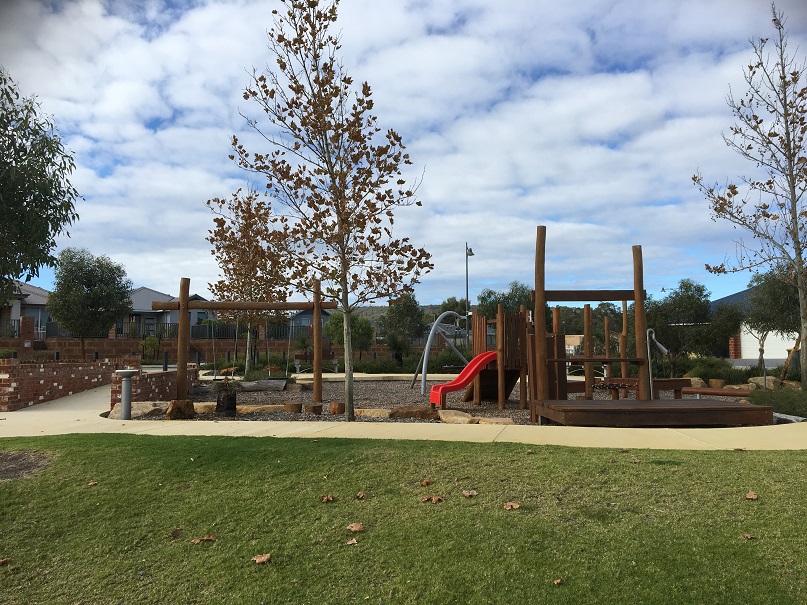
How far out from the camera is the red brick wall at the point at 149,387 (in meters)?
12.1

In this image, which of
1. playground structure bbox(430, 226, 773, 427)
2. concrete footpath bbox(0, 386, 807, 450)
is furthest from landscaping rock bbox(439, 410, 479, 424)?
playground structure bbox(430, 226, 773, 427)

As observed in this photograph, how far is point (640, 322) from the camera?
1080 centimetres

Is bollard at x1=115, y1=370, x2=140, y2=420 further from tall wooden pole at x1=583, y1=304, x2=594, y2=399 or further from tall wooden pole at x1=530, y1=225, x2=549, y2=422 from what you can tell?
tall wooden pole at x1=583, y1=304, x2=594, y2=399

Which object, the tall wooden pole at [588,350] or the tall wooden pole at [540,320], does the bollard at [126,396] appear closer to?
the tall wooden pole at [540,320]

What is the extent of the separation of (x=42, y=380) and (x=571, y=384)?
11.3 meters

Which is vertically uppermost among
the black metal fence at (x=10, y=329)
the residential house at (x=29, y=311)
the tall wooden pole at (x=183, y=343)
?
the residential house at (x=29, y=311)

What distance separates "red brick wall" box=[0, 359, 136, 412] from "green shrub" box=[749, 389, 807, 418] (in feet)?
46.2

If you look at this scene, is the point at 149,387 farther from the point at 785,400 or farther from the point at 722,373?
the point at 722,373

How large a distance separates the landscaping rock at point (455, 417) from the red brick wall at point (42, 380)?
343 inches

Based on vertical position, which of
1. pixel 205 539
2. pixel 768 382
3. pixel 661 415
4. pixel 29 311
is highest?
pixel 29 311

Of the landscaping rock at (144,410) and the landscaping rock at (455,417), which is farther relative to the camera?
the landscaping rock at (144,410)

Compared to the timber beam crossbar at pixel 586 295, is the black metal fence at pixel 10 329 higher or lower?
higher

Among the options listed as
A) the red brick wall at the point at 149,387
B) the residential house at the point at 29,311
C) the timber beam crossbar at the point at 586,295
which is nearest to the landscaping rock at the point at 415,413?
the timber beam crossbar at the point at 586,295

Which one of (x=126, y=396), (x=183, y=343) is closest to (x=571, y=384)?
(x=183, y=343)
